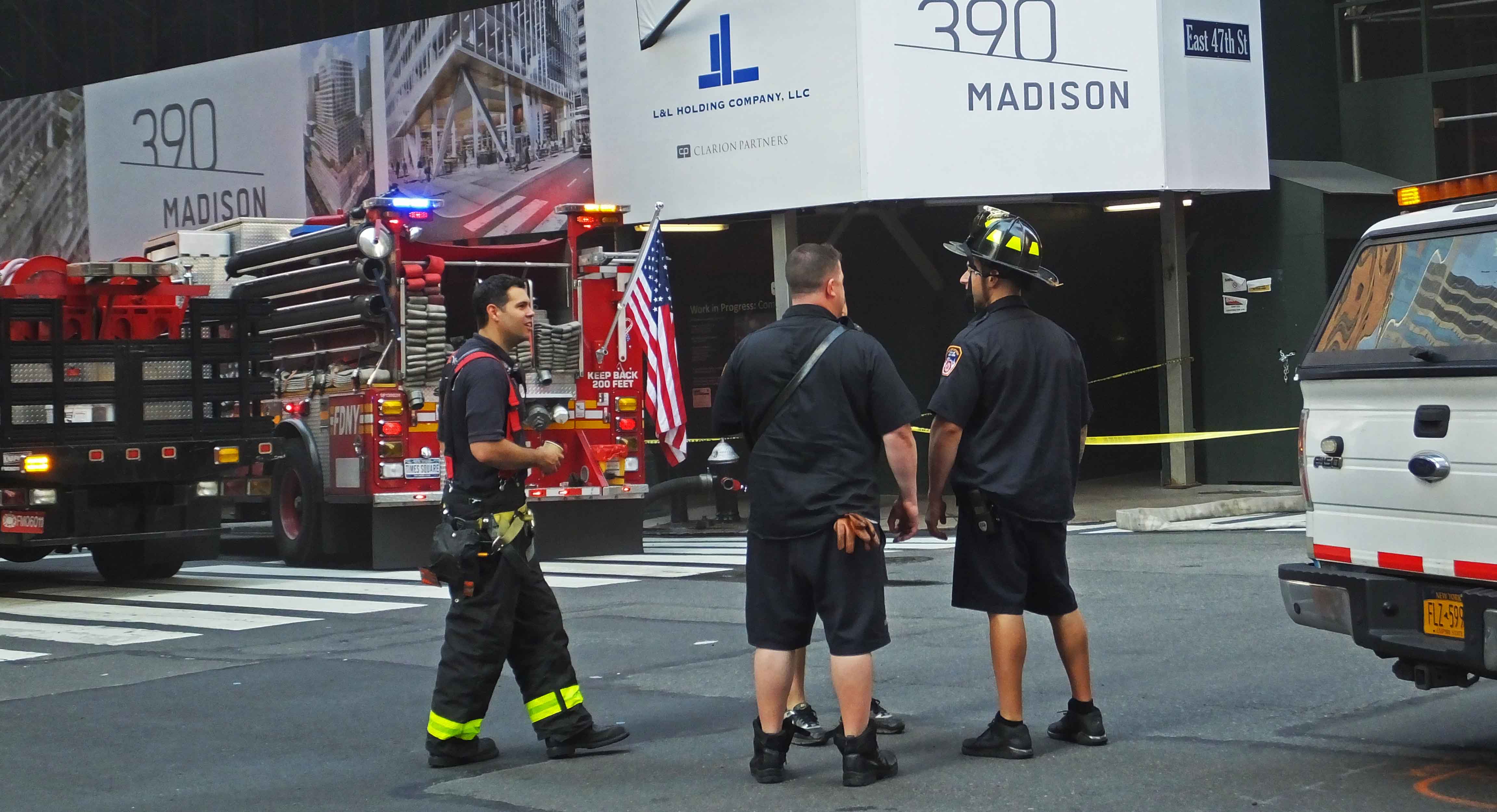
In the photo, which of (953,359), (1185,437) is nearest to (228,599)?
(953,359)

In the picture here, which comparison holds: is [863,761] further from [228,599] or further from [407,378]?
[407,378]

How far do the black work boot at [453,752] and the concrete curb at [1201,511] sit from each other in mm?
10244

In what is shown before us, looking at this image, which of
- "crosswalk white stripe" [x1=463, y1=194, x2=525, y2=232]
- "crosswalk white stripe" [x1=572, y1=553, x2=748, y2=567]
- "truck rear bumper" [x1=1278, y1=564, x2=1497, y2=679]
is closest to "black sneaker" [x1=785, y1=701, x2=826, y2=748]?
"truck rear bumper" [x1=1278, y1=564, x2=1497, y2=679]

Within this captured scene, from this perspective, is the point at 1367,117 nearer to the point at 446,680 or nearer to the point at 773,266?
the point at 773,266

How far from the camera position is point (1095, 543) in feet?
48.0

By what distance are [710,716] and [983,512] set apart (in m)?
1.88

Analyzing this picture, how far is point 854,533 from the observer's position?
5.92 meters

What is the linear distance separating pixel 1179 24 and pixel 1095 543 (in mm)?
6808

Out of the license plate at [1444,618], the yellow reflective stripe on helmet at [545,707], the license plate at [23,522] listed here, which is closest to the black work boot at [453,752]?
the yellow reflective stripe on helmet at [545,707]

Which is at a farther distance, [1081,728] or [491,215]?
[491,215]

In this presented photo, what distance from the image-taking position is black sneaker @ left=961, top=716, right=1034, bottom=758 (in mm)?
6184

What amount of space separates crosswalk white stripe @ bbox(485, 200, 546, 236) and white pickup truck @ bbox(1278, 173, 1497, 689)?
15.0 m

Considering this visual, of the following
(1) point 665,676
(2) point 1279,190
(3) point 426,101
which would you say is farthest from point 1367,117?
(1) point 665,676

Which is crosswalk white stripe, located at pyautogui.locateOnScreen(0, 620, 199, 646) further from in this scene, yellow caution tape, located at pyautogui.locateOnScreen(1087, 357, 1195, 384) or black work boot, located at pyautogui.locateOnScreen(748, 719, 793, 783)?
yellow caution tape, located at pyautogui.locateOnScreen(1087, 357, 1195, 384)
